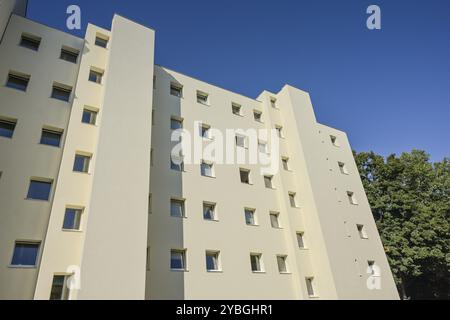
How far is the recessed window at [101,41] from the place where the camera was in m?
18.7

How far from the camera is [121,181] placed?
527 inches

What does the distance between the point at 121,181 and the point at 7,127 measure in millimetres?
6348

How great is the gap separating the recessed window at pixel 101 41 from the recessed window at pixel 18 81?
208 inches

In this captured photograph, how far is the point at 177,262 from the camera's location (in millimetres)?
14500

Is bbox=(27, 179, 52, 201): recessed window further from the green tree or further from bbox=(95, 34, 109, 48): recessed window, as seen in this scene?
the green tree

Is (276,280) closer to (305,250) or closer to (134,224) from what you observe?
(305,250)

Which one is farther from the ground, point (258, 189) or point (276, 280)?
point (258, 189)

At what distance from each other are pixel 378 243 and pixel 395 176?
41.5 ft

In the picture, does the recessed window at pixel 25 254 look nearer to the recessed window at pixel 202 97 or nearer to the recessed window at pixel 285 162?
the recessed window at pixel 202 97

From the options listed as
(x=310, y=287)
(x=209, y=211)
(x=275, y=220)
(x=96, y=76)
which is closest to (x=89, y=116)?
→ (x=96, y=76)

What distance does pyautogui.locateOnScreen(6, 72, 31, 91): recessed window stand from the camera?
1477 cm

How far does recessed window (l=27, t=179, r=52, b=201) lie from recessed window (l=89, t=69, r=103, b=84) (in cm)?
720

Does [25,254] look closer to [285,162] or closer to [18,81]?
[18,81]
